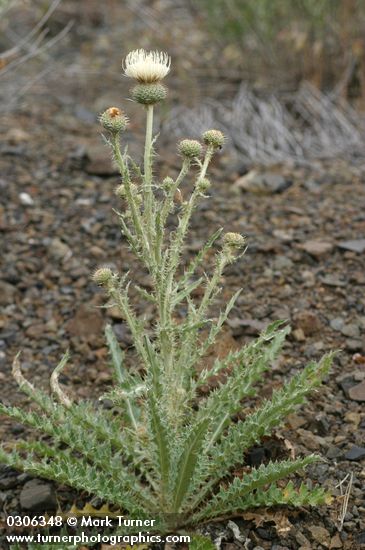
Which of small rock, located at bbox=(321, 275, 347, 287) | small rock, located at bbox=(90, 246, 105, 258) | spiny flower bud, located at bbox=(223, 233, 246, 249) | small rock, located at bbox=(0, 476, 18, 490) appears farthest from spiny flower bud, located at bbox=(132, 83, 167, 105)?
small rock, located at bbox=(90, 246, 105, 258)

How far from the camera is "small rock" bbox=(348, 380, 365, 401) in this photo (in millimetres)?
2996

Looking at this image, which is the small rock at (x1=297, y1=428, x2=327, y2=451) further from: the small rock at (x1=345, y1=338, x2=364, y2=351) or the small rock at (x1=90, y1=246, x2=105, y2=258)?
the small rock at (x1=90, y1=246, x2=105, y2=258)

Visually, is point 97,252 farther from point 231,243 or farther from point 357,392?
point 231,243

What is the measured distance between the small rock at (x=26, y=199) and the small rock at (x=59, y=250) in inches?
19.0

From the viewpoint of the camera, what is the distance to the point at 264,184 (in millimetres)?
4797

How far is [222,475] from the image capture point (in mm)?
2510

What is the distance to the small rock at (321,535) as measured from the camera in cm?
242

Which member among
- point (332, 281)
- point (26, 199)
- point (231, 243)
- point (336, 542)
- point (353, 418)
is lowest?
point (336, 542)

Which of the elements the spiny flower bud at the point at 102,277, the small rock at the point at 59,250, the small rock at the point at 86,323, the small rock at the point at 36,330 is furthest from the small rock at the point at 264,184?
the spiny flower bud at the point at 102,277

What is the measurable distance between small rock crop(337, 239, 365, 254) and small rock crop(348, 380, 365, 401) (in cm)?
112

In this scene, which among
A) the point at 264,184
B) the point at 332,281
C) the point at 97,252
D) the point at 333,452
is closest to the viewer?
the point at 333,452

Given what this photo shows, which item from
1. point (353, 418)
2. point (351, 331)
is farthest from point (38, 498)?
point (351, 331)

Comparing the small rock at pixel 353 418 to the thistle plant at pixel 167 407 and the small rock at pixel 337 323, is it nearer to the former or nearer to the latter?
the thistle plant at pixel 167 407

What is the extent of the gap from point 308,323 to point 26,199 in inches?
80.8
